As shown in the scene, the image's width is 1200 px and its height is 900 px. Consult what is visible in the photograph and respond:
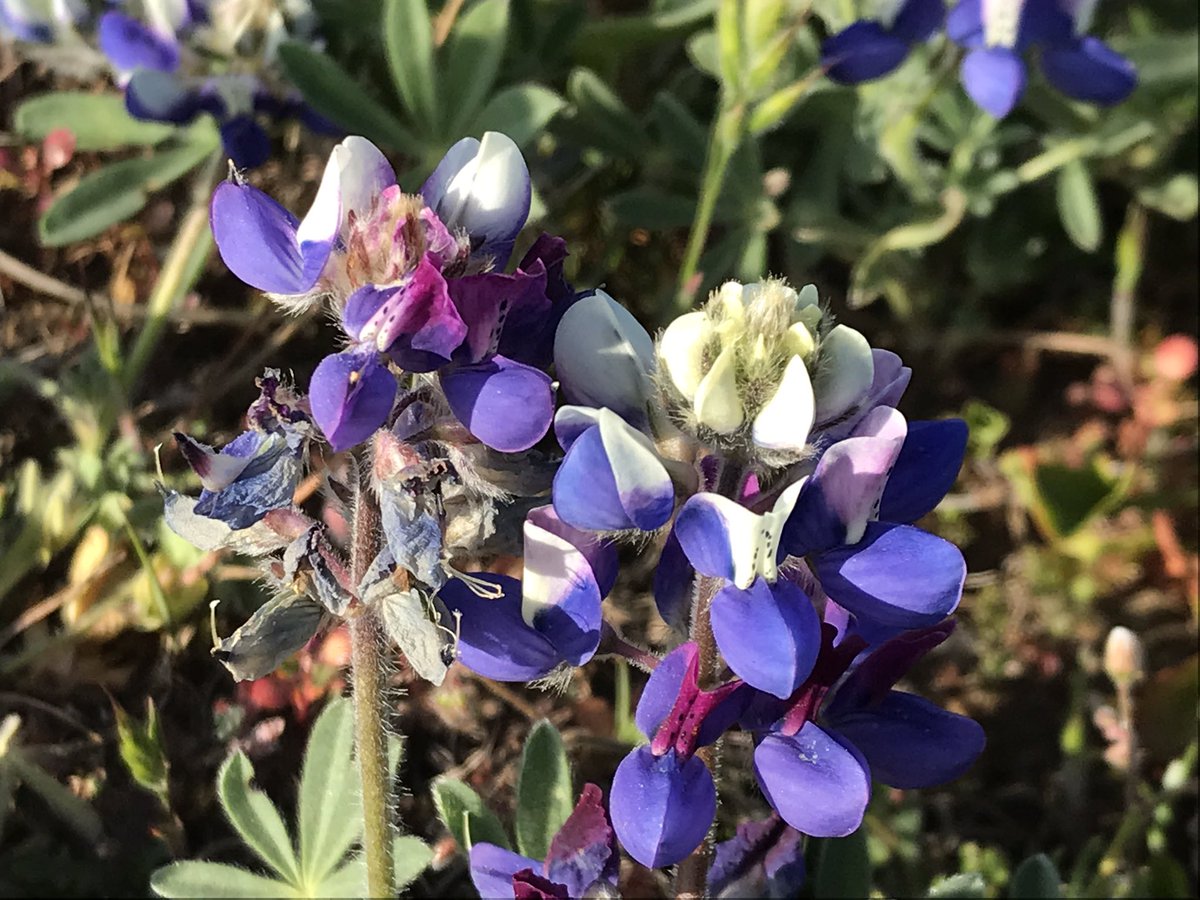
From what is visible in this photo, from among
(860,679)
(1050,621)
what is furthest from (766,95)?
(860,679)

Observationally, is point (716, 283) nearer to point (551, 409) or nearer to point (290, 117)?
point (290, 117)

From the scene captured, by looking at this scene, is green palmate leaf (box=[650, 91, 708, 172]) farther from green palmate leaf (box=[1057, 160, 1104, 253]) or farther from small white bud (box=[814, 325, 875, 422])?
small white bud (box=[814, 325, 875, 422])

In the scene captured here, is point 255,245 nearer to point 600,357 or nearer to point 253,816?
point 600,357

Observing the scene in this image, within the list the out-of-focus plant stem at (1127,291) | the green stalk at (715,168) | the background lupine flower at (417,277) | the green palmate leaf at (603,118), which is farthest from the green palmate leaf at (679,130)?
the background lupine flower at (417,277)

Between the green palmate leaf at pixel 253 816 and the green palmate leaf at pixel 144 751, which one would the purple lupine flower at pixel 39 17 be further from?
the green palmate leaf at pixel 253 816

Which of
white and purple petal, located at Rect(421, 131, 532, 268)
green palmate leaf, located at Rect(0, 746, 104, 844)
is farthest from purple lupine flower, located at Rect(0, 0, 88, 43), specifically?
white and purple petal, located at Rect(421, 131, 532, 268)

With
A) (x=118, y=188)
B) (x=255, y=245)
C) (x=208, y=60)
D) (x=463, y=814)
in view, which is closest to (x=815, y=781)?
(x=463, y=814)
